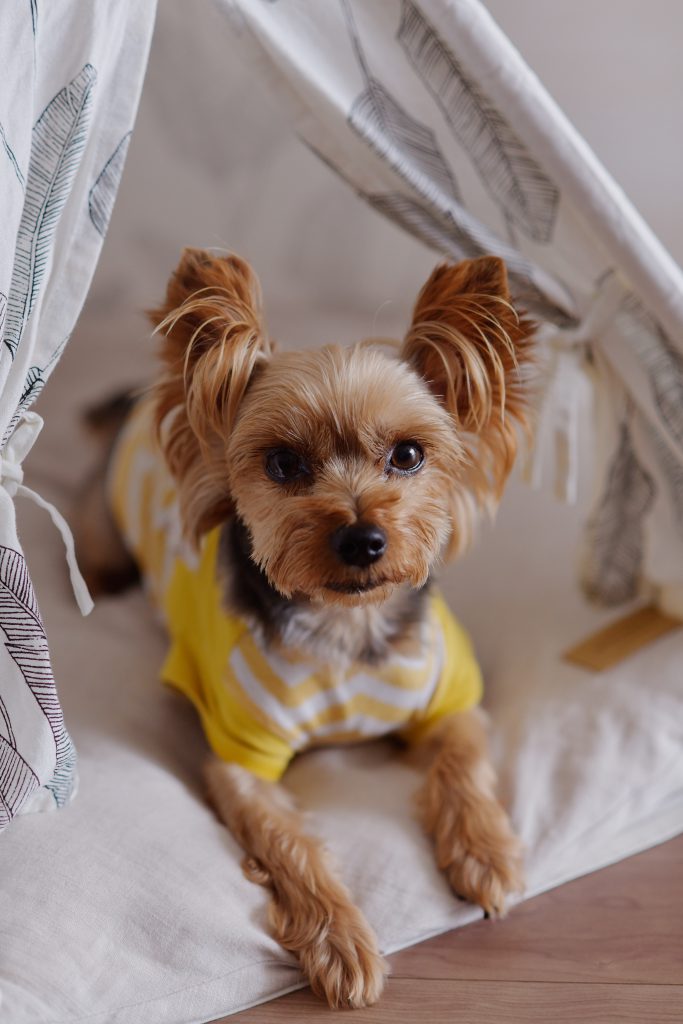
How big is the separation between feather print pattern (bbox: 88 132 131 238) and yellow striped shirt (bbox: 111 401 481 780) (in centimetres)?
51

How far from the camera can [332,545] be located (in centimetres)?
170

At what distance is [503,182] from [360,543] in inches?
35.3

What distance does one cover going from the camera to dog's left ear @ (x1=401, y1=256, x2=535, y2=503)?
1.78 meters

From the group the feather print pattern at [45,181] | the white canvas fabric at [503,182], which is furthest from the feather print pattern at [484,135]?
the feather print pattern at [45,181]

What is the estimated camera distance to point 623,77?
86.7 inches

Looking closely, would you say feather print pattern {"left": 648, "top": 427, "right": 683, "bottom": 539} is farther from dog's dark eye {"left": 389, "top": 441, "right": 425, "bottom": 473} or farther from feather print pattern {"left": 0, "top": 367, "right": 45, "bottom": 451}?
feather print pattern {"left": 0, "top": 367, "right": 45, "bottom": 451}

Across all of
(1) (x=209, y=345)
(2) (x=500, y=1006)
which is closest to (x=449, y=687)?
(2) (x=500, y=1006)

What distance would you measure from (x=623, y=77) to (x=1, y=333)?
1.57m

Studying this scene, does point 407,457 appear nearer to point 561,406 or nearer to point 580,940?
point 561,406

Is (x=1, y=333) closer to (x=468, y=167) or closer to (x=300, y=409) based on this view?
(x=300, y=409)

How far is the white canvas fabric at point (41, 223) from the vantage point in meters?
1.55

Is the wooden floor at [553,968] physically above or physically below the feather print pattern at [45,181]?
below

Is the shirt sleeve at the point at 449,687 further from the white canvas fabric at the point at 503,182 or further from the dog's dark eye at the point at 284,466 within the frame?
the dog's dark eye at the point at 284,466

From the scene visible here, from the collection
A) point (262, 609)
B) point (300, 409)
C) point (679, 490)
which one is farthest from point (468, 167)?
point (262, 609)
